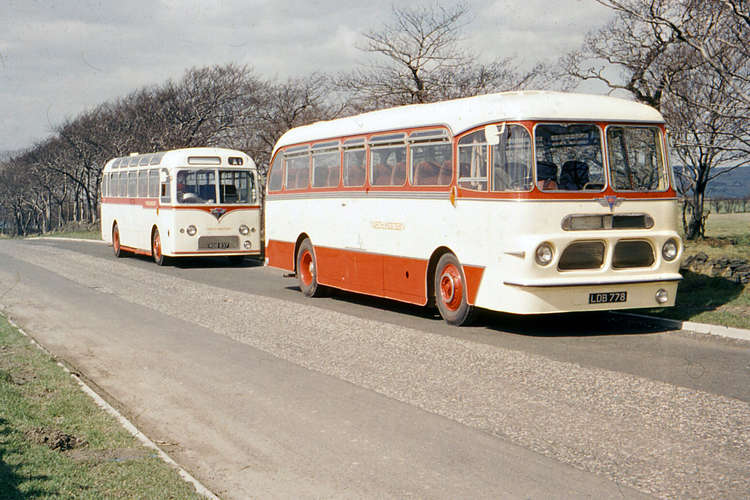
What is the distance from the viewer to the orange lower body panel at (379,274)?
44.5ft

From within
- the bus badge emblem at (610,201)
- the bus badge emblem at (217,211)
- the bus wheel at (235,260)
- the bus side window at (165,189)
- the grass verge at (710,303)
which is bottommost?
the bus wheel at (235,260)

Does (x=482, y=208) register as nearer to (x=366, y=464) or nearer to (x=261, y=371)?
(x=261, y=371)

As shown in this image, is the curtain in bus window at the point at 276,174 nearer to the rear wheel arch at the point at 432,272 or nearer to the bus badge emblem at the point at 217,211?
the bus badge emblem at the point at 217,211

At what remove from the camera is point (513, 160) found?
11.7 metres

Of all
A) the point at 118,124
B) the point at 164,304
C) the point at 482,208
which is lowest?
the point at 164,304

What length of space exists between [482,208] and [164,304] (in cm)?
682

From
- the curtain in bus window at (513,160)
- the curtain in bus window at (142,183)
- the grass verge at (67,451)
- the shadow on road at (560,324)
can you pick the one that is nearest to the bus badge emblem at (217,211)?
the curtain in bus window at (142,183)

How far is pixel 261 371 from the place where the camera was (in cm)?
977

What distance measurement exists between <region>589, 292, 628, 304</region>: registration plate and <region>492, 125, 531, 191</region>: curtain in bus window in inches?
64.2

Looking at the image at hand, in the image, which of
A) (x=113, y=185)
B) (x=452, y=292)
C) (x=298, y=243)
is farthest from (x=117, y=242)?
(x=452, y=292)

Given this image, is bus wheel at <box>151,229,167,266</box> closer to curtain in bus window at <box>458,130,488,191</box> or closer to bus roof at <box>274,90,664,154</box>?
bus roof at <box>274,90,664,154</box>

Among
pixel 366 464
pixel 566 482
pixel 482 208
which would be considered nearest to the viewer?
pixel 566 482

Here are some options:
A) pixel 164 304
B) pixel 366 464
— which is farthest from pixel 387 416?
pixel 164 304

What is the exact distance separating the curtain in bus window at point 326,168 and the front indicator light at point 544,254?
230 inches
